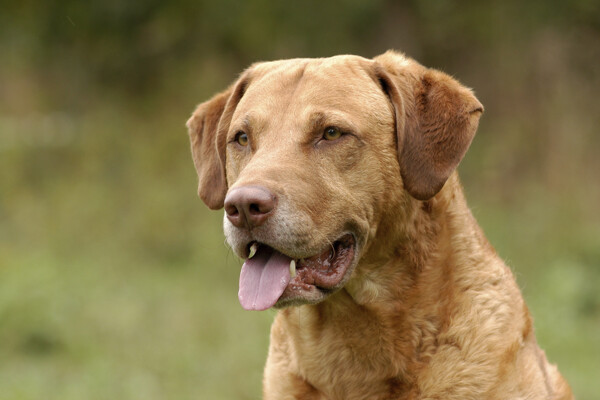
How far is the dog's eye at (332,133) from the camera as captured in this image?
409cm

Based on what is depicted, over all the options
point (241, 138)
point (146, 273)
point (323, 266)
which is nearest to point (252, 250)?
point (323, 266)

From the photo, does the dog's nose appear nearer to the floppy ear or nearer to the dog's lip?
the dog's lip

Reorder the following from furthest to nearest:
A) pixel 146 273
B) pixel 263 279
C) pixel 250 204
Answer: pixel 146 273, pixel 263 279, pixel 250 204

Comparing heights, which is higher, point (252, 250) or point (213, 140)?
point (213, 140)

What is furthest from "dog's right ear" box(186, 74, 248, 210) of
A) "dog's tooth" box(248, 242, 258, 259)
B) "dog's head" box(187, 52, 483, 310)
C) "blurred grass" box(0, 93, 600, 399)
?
"blurred grass" box(0, 93, 600, 399)

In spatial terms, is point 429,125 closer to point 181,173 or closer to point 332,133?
point 332,133

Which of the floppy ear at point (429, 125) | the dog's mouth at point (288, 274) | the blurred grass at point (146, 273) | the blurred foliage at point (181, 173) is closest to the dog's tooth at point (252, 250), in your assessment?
the dog's mouth at point (288, 274)

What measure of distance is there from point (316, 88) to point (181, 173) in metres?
10.4

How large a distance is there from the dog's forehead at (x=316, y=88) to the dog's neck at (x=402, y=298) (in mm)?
565

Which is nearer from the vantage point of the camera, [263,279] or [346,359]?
[263,279]

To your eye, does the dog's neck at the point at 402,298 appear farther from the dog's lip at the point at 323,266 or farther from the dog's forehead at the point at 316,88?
the dog's forehead at the point at 316,88

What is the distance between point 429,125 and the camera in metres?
4.20

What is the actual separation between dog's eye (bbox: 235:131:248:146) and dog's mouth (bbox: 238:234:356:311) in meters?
0.60

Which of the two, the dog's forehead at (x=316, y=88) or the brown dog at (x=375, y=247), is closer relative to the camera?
the brown dog at (x=375, y=247)
